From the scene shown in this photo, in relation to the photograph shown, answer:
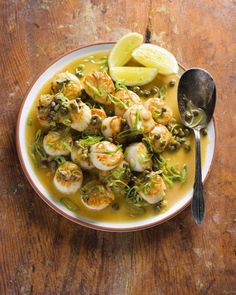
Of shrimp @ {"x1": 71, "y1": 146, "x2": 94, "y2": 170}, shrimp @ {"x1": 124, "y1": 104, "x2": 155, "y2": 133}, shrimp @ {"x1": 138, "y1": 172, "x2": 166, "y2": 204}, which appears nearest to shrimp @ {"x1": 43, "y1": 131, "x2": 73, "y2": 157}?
shrimp @ {"x1": 71, "y1": 146, "x2": 94, "y2": 170}

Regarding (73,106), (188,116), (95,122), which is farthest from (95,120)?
(188,116)

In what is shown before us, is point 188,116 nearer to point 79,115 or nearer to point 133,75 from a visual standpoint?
point 133,75

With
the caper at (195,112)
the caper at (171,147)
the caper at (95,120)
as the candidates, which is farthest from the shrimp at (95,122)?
the caper at (195,112)

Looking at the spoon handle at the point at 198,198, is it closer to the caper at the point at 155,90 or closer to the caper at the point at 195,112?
the caper at the point at 195,112

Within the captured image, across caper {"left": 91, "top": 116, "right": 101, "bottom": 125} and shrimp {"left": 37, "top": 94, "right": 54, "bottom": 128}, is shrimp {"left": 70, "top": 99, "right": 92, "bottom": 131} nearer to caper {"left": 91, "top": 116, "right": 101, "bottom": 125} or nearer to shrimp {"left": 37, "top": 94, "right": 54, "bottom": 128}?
caper {"left": 91, "top": 116, "right": 101, "bottom": 125}

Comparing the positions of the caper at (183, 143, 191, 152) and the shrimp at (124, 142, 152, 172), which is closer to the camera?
the shrimp at (124, 142, 152, 172)
